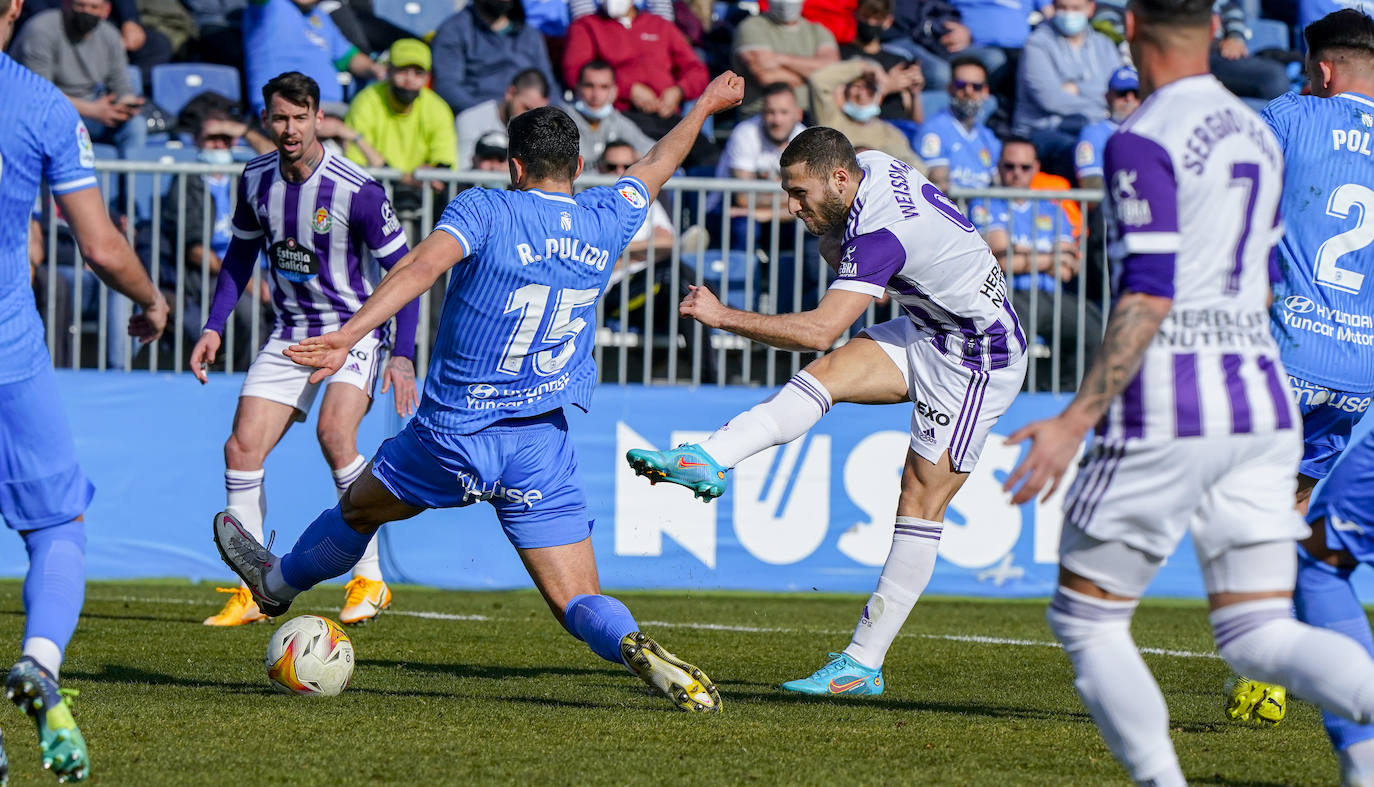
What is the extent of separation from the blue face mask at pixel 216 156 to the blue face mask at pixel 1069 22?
8.30m

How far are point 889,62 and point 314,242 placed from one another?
8378 millimetres

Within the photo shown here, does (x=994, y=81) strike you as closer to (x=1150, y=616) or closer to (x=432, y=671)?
(x=1150, y=616)

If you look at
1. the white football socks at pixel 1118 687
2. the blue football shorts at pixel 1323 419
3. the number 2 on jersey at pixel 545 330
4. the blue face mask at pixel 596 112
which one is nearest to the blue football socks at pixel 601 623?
the number 2 on jersey at pixel 545 330

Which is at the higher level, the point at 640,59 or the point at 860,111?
the point at 640,59

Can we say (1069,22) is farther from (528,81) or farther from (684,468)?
(684,468)

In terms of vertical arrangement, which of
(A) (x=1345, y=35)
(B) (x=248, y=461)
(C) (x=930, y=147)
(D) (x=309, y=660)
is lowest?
(D) (x=309, y=660)

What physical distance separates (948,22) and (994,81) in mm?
874

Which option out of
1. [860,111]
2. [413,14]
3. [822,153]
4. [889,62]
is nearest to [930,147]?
[860,111]

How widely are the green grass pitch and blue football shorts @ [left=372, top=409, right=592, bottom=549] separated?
723mm

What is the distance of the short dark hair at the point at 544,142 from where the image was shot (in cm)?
571

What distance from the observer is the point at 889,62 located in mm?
15414

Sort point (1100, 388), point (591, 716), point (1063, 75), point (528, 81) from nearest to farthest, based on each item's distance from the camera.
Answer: point (1100, 388) → point (591, 716) → point (528, 81) → point (1063, 75)

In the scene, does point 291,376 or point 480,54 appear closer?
point 291,376

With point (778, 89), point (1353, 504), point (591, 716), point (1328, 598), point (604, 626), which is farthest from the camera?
point (778, 89)
